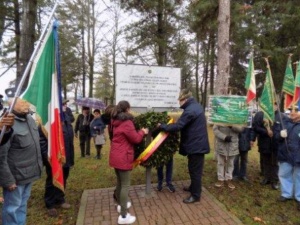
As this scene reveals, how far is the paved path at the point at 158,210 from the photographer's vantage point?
14.2 feet

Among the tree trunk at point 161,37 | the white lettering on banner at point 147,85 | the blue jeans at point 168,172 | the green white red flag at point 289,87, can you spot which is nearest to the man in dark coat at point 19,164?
the white lettering on banner at point 147,85

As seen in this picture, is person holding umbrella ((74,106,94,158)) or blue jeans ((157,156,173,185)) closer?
blue jeans ((157,156,173,185))

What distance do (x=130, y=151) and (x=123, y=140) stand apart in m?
0.21

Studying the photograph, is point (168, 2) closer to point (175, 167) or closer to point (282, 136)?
point (175, 167)

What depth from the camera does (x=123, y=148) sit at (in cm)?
428

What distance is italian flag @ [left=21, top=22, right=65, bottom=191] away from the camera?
339cm

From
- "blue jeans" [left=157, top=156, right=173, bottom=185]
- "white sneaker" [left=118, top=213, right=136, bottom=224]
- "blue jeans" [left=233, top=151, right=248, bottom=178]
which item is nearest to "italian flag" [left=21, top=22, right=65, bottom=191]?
"white sneaker" [left=118, top=213, right=136, bottom=224]

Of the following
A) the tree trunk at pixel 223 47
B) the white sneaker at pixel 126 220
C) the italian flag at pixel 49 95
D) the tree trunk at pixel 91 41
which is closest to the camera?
the italian flag at pixel 49 95

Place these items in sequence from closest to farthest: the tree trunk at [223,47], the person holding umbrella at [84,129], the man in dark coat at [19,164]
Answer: the man in dark coat at [19,164]
the tree trunk at [223,47]
the person holding umbrella at [84,129]

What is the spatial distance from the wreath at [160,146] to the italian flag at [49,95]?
171 cm

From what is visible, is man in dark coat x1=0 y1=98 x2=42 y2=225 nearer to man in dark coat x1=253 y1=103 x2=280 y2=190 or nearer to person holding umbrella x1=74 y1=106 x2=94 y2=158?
man in dark coat x1=253 y1=103 x2=280 y2=190

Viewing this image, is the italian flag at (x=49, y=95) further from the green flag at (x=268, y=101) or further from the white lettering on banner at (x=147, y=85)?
the green flag at (x=268, y=101)

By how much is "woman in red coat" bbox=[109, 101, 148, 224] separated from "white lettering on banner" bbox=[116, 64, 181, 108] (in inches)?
44.3

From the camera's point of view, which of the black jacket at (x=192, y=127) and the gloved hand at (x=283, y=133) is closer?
the black jacket at (x=192, y=127)
